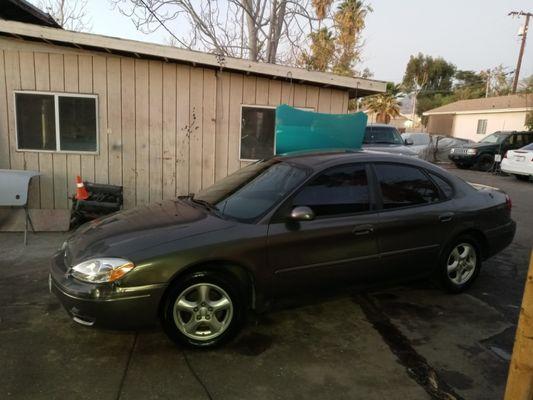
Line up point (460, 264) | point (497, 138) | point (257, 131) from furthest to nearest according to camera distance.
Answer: point (497, 138), point (257, 131), point (460, 264)

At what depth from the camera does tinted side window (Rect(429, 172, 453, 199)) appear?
4.61 metres

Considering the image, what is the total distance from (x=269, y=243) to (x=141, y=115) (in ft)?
15.5

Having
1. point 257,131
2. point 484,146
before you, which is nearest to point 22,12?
point 257,131

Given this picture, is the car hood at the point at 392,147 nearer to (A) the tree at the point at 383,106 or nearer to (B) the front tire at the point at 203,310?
(B) the front tire at the point at 203,310

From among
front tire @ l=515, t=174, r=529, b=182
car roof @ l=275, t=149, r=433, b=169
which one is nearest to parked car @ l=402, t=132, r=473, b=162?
front tire @ l=515, t=174, r=529, b=182

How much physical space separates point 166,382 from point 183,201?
6.22ft

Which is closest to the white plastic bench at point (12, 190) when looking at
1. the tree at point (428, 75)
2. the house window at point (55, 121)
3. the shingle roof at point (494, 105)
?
the house window at point (55, 121)

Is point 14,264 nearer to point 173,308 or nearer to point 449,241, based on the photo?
point 173,308

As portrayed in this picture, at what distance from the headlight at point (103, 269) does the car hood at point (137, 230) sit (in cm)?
5

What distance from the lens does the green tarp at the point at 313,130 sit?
708cm

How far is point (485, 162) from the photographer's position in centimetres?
1920

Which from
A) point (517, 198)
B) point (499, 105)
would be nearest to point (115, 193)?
point (517, 198)

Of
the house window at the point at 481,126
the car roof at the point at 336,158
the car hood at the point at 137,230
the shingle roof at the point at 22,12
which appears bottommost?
the car hood at the point at 137,230

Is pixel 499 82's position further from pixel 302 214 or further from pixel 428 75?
pixel 302 214
